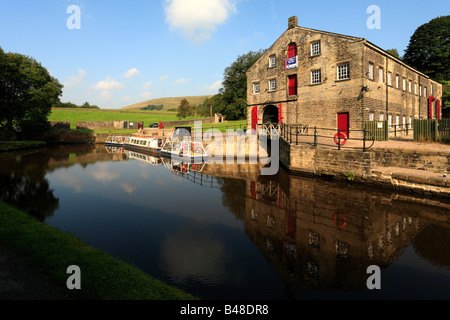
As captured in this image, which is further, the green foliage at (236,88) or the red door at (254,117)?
the green foliage at (236,88)

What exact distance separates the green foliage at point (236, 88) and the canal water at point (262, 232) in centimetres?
3990

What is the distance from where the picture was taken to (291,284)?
5.36 meters

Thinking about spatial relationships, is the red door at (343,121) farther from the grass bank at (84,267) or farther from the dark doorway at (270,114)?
the grass bank at (84,267)

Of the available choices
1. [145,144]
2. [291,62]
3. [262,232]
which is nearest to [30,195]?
Result: [262,232]

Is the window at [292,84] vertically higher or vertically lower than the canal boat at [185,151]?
higher

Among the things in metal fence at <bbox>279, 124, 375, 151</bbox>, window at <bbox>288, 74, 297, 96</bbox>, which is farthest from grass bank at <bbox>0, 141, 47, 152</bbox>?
window at <bbox>288, 74, 297, 96</bbox>

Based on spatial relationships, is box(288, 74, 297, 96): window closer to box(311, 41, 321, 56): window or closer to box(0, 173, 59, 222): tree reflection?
box(311, 41, 321, 56): window

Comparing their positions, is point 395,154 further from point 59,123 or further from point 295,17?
point 59,123

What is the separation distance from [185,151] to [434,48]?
52.9 metres

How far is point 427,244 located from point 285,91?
21.2 metres

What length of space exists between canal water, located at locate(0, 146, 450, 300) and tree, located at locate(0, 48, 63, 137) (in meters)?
22.9

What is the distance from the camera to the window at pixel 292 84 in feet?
83.5

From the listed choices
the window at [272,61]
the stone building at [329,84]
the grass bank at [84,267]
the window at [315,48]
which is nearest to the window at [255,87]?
the stone building at [329,84]
